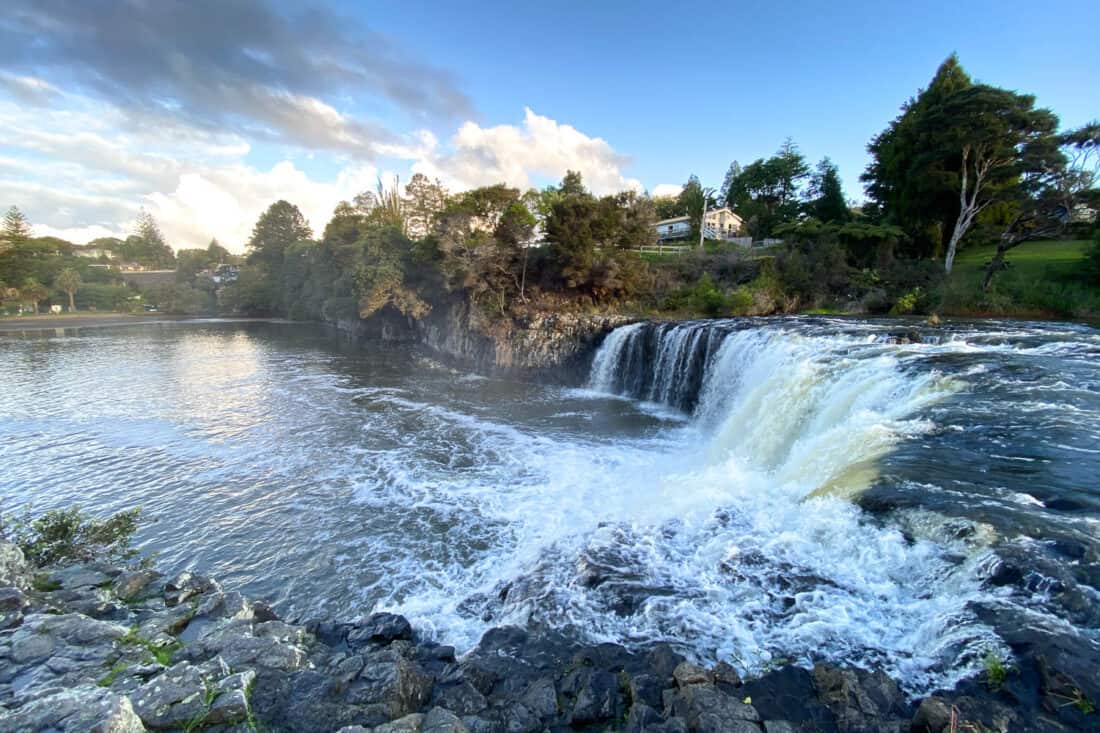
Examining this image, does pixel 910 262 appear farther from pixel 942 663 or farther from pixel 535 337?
pixel 942 663

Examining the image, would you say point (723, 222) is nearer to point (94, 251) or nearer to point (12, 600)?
point (12, 600)

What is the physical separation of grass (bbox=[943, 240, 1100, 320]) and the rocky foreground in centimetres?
1856

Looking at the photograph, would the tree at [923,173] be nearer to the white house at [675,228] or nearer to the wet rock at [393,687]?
the white house at [675,228]

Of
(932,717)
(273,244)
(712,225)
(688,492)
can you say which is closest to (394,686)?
(932,717)

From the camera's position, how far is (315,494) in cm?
872

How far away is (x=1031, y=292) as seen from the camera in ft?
53.3

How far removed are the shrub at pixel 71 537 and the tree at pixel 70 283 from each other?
64621 millimetres

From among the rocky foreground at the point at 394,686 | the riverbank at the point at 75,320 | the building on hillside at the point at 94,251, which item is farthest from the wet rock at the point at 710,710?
the building on hillside at the point at 94,251

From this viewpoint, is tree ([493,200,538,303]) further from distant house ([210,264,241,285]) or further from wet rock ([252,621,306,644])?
distant house ([210,264,241,285])

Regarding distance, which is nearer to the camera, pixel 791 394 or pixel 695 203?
pixel 791 394

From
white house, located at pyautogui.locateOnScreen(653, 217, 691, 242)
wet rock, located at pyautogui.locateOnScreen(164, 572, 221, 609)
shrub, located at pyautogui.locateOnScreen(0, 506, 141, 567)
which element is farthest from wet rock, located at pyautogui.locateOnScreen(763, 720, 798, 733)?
white house, located at pyautogui.locateOnScreen(653, 217, 691, 242)

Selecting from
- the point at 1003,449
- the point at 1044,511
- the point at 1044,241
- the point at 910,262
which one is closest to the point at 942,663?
the point at 1044,511

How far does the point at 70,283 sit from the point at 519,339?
6175 cm

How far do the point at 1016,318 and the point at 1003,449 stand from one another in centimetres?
1375
